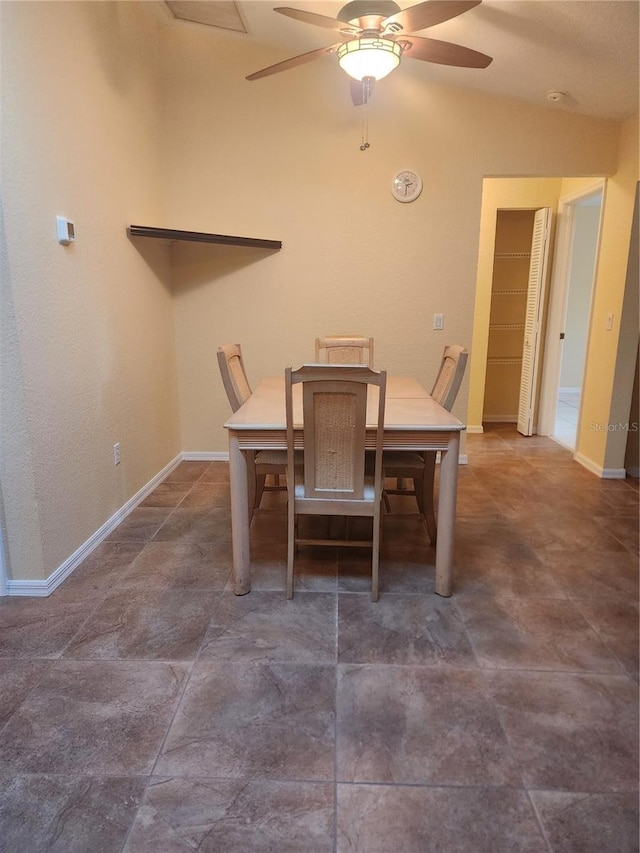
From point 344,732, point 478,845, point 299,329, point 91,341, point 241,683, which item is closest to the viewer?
point 478,845

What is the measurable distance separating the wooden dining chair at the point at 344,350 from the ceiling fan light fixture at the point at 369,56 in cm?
146

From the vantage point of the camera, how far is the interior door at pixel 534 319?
4.54m

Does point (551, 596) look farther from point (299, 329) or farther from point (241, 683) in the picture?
point (299, 329)

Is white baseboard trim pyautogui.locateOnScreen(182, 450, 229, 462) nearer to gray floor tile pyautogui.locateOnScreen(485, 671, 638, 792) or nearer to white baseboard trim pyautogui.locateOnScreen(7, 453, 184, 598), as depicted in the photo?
white baseboard trim pyautogui.locateOnScreen(7, 453, 184, 598)

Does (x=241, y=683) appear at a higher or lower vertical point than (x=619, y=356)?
lower

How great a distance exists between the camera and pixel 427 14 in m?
Result: 1.91

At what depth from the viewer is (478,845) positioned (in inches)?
46.5

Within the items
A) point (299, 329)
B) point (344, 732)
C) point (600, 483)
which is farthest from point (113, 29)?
point (600, 483)

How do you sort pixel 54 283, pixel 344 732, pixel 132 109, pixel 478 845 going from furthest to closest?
pixel 132 109 < pixel 54 283 < pixel 344 732 < pixel 478 845

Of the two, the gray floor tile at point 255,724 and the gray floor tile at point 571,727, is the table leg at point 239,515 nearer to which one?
the gray floor tile at point 255,724

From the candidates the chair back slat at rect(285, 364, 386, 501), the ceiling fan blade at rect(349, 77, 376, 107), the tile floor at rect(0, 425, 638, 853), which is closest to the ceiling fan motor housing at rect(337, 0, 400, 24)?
the ceiling fan blade at rect(349, 77, 376, 107)

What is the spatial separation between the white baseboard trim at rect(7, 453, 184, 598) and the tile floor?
0.22 feet

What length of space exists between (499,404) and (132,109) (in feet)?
14.1

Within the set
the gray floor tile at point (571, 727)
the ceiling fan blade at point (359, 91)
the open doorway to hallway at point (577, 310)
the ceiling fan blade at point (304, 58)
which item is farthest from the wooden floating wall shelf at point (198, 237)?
the open doorway to hallway at point (577, 310)
